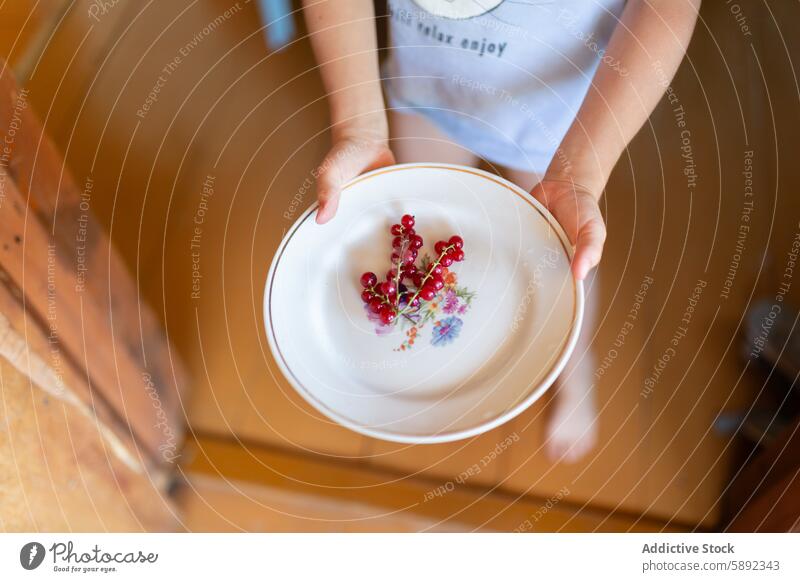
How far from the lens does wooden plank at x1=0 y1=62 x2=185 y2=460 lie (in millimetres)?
353

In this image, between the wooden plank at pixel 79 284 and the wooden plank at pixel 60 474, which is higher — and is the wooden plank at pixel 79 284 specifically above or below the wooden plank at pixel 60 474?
above

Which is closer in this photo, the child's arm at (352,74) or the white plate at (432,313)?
the white plate at (432,313)

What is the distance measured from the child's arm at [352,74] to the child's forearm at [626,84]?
0.14 m

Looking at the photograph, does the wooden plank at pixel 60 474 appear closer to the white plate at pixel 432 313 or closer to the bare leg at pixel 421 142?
the white plate at pixel 432 313

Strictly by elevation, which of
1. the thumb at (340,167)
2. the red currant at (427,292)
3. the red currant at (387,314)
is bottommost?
the red currant at (387,314)

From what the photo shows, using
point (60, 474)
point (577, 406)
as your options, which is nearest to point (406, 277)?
point (577, 406)

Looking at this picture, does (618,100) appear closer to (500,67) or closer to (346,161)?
(500,67)

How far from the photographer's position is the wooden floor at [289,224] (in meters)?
0.36

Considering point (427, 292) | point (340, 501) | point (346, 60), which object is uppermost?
A: point (346, 60)

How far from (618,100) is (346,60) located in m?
0.21

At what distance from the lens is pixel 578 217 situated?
1.17 feet

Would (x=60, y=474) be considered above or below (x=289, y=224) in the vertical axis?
below

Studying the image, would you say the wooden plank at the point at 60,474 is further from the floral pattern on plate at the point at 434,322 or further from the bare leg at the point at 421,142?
the bare leg at the point at 421,142

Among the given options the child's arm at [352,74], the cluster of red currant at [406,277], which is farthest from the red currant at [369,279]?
the child's arm at [352,74]
